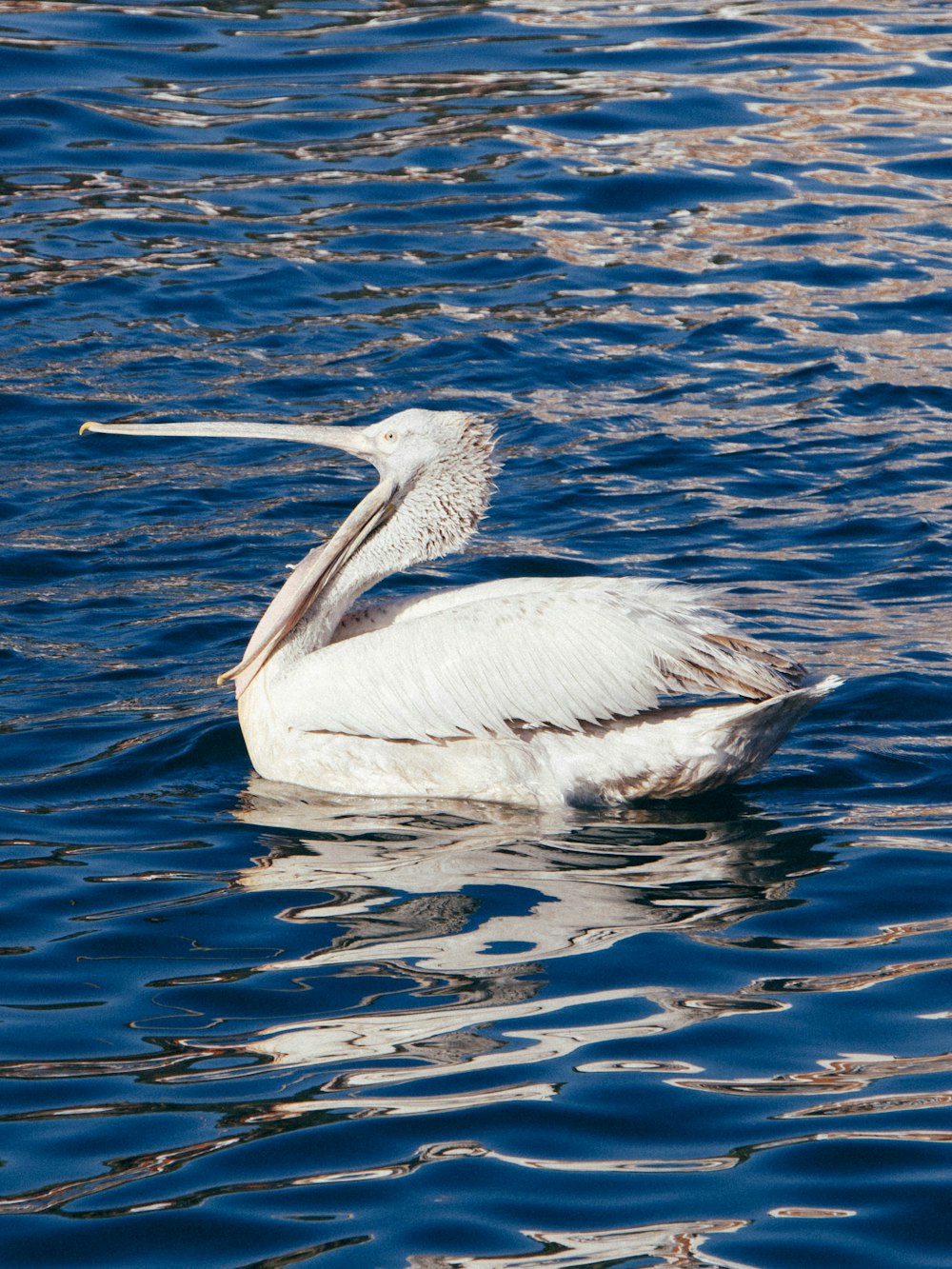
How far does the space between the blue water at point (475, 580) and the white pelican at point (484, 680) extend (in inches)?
5.2

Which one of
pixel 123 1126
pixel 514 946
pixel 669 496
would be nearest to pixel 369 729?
pixel 514 946

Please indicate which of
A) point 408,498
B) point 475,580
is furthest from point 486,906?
point 475,580

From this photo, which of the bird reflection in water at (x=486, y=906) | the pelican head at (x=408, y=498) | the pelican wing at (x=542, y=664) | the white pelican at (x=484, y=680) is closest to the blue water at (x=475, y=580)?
the bird reflection in water at (x=486, y=906)

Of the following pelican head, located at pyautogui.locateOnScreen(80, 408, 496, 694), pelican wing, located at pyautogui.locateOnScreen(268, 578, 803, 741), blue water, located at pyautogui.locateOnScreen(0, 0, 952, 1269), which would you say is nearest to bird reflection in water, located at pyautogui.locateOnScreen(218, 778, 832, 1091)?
blue water, located at pyautogui.locateOnScreen(0, 0, 952, 1269)

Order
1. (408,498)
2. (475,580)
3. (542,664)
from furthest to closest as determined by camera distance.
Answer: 1. (475,580)
2. (408,498)
3. (542,664)

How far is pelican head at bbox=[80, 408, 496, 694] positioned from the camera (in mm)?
5203

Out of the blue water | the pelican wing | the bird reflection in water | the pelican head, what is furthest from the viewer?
the pelican head

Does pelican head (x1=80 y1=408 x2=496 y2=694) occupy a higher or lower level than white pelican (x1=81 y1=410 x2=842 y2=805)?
higher

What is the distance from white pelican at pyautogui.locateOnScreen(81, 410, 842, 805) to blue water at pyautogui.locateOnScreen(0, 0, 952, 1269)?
133 mm

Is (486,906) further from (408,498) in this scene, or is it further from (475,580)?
(475,580)

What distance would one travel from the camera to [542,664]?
4695mm

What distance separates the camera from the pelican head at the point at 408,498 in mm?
5203

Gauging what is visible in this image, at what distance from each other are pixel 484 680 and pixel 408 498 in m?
0.75

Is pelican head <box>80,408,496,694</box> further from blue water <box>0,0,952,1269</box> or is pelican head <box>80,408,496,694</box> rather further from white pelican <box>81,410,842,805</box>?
blue water <box>0,0,952,1269</box>
